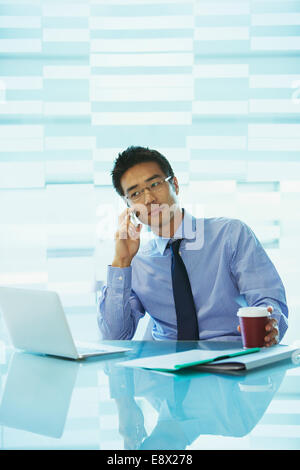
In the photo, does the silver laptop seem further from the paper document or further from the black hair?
the black hair

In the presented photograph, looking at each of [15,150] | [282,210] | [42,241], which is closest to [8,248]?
[42,241]

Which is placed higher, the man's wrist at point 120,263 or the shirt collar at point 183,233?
the shirt collar at point 183,233

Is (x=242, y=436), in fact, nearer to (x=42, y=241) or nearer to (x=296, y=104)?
(x=42, y=241)

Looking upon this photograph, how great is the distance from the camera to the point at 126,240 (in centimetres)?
195

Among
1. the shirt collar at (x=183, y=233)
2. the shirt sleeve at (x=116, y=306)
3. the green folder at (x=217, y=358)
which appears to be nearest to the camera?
the green folder at (x=217, y=358)

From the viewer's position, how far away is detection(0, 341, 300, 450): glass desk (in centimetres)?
75

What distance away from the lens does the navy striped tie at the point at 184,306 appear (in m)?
1.82

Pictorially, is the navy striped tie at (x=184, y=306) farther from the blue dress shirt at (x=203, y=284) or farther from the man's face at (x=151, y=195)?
the man's face at (x=151, y=195)

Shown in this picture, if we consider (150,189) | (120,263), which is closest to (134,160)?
(150,189)

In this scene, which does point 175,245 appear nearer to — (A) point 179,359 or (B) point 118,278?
(B) point 118,278

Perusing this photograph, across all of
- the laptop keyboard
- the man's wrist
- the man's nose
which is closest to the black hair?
the man's nose

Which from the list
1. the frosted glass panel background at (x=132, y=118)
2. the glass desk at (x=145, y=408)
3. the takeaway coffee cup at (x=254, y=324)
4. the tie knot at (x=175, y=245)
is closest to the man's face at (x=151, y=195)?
the tie knot at (x=175, y=245)

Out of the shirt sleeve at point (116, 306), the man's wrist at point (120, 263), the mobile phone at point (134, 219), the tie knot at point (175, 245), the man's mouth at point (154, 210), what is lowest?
the shirt sleeve at point (116, 306)
